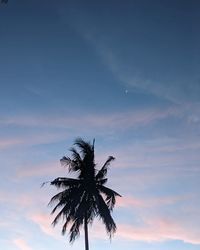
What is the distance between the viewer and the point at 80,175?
154 ft

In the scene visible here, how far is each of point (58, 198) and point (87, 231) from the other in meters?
5.26

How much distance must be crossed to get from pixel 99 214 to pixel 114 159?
6816 mm

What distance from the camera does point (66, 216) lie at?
45.0 metres

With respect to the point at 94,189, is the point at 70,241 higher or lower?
lower

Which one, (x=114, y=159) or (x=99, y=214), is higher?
(x=114, y=159)

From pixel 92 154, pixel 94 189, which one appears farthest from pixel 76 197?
pixel 92 154

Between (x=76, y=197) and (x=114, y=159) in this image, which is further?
(x=114, y=159)

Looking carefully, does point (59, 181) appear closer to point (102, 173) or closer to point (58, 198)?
point (58, 198)

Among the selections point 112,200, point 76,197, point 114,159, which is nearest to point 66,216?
point 76,197

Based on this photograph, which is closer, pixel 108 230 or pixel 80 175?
pixel 108 230

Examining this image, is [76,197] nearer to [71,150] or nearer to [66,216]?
[66,216]

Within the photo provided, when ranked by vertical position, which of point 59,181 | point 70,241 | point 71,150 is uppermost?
point 71,150

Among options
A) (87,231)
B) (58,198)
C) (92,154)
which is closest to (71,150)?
(92,154)

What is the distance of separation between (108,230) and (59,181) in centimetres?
721
